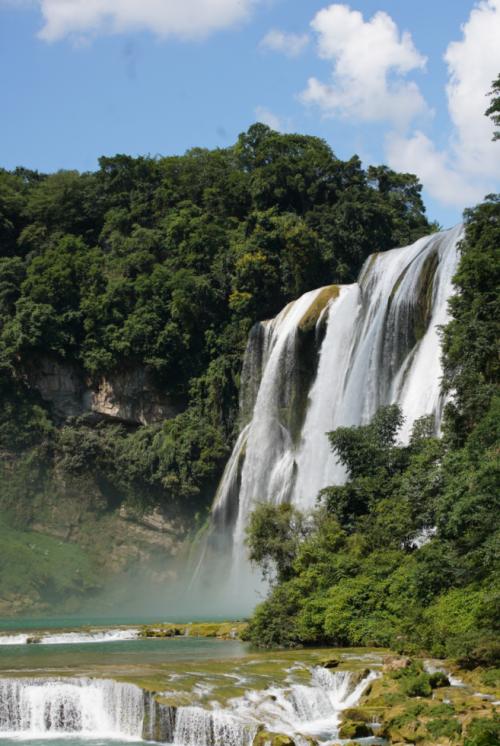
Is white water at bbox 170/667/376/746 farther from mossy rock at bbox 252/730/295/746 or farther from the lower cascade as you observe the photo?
mossy rock at bbox 252/730/295/746

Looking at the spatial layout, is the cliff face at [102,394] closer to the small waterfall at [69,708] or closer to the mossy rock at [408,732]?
the small waterfall at [69,708]

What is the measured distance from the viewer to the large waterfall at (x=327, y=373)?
1515 inches

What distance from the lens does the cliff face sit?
53312 millimetres

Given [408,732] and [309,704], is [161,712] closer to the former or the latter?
[309,704]

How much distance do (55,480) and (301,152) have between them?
23.3m

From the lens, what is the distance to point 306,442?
42594 mm

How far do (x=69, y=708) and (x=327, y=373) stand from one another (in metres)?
24.6

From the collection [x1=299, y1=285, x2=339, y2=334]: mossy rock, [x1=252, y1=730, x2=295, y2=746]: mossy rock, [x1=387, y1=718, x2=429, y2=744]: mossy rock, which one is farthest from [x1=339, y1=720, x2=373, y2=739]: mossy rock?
[x1=299, y1=285, x2=339, y2=334]: mossy rock

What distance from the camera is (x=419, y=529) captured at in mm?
28672

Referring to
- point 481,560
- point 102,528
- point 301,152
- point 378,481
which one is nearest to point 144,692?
point 481,560

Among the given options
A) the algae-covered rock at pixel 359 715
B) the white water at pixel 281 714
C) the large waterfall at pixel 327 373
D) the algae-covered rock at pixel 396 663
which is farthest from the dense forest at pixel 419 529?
the large waterfall at pixel 327 373

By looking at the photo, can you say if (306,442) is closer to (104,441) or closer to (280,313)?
(280,313)

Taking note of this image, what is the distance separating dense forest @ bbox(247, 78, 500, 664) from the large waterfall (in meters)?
3.48

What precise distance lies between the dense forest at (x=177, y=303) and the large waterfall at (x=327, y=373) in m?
3.59
